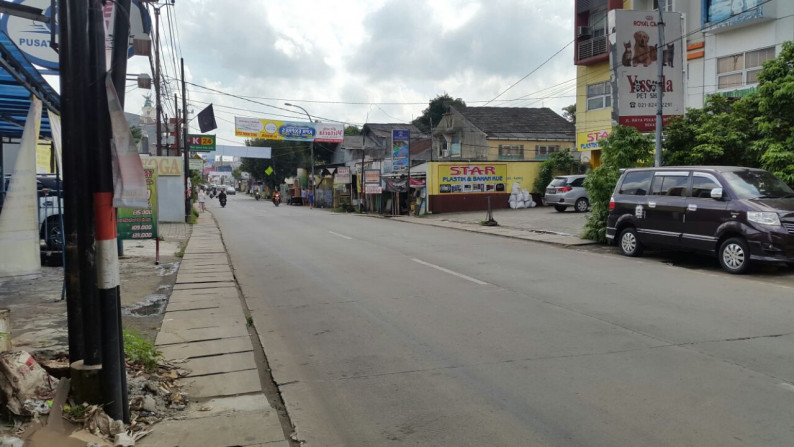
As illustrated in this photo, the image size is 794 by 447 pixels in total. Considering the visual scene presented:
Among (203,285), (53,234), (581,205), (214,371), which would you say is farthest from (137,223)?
(581,205)

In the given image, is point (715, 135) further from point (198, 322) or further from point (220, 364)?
point (220, 364)

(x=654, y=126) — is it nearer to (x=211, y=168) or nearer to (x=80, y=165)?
(x=80, y=165)

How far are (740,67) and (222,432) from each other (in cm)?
2408

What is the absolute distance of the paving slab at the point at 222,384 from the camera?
5230mm

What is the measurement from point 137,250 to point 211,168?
5452 inches

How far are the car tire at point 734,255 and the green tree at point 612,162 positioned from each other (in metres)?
4.76

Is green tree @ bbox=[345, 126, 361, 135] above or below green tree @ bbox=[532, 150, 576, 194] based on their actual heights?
above

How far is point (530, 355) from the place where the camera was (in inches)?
237

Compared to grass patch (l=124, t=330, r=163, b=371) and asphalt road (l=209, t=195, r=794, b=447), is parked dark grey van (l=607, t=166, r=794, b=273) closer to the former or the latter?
asphalt road (l=209, t=195, r=794, b=447)

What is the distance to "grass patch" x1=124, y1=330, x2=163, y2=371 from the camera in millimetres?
5609

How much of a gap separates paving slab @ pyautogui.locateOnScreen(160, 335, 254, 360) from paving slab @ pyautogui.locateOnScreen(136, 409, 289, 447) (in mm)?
1767

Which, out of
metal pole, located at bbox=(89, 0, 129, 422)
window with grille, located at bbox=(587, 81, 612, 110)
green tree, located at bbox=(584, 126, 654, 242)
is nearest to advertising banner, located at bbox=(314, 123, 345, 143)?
window with grille, located at bbox=(587, 81, 612, 110)

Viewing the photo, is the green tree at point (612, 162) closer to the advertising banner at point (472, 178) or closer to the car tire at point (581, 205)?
the car tire at point (581, 205)

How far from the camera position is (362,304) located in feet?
28.3
